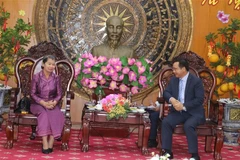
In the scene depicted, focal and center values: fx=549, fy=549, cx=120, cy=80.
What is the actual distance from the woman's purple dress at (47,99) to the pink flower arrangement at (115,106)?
485 millimetres

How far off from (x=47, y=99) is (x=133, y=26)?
2.31 m

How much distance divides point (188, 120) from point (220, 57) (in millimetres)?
1728

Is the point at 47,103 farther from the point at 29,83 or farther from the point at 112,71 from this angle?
the point at 112,71

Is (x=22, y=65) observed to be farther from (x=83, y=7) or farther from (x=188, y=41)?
(x=188, y=41)

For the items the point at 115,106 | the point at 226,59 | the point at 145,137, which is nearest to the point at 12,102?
the point at 115,106

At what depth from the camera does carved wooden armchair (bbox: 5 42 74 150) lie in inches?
224

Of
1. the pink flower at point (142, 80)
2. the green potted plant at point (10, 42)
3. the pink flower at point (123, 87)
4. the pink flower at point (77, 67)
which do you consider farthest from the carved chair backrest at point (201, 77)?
the green potted plant at point (10, 42)

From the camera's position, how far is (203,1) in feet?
25.0

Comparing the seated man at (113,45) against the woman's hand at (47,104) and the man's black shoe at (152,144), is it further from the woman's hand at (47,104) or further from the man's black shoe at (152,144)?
the woman's hand at (47,104)

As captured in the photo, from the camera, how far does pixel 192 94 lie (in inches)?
227

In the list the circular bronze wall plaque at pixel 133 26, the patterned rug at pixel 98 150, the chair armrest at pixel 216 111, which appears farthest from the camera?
the circular bronze wall plaque at pixel 133 26

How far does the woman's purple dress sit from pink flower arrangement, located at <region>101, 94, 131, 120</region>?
0.48 metres

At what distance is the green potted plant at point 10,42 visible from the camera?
6.55 metres

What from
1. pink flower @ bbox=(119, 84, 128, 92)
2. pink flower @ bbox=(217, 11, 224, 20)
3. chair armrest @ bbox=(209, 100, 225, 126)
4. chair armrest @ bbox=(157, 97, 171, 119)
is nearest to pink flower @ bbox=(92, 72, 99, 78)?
pink flower @ bbox=(119, 84, 128, 92)
